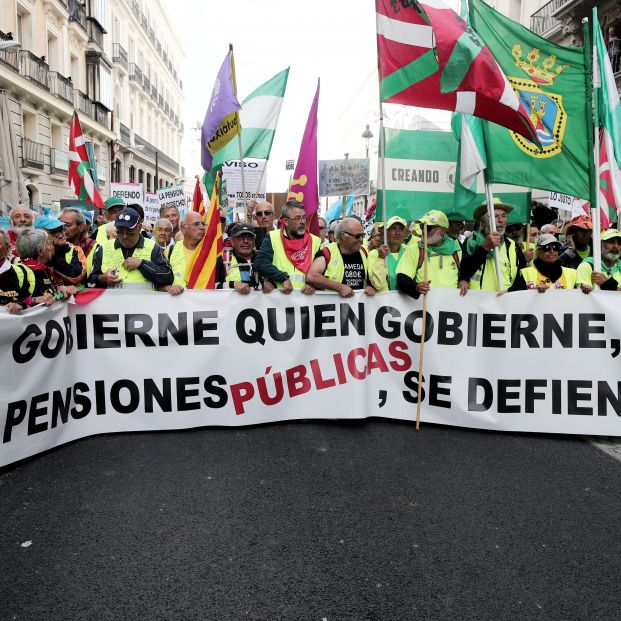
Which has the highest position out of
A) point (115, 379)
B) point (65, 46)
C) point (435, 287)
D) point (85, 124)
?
point (65, 46)

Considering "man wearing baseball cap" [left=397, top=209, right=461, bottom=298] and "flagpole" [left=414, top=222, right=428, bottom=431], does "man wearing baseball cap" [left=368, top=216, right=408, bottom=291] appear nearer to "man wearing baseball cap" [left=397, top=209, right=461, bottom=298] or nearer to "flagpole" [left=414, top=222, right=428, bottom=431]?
"man wearing baseball cap" [left=397, top=209, right=461, bottom=298]

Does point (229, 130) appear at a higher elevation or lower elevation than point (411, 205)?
higher

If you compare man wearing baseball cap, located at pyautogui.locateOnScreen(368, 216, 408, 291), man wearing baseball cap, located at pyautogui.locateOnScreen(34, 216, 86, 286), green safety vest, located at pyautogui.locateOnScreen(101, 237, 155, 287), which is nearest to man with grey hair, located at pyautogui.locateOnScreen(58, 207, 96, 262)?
man wearing baseball cap, located at pyautogui.locateOnScreen(34, 216, 86, 286)

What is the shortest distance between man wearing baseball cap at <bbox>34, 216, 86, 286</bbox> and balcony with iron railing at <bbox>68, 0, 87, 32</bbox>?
2738 centimetres

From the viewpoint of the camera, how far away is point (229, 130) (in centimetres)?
753

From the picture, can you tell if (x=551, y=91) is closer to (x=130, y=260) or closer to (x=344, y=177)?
Result: (x=130, y=260)

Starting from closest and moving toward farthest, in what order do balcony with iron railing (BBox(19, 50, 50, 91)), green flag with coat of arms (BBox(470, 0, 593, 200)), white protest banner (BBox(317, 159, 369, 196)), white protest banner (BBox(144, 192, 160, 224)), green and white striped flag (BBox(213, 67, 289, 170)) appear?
green flag with coat of arms (BBox(470, 0, 593, 200)) < green and white striped flag (BBox(213, 67, 289, 170)) < white protest banner (BBox(317, 159, 369, 196)) < white protest banner (BBox(144, 192, 160, 224)) < balcony with iron railing (BBox(19, 50, 50, 91))

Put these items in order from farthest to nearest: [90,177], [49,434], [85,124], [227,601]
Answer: [85,124], [90,177], [49,434], [227,601]

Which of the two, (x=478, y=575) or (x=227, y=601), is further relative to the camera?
(x=478, y=575)

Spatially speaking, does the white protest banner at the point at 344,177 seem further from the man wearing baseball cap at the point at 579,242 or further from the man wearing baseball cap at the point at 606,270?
the man wearing baseball cap at the point at 606,270

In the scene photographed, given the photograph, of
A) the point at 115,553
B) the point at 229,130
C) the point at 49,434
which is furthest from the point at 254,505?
the point at 229,130

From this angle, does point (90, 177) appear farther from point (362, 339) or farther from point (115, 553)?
point (115, 553)

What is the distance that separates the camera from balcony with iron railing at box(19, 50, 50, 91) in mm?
22719

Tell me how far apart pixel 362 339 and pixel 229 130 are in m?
3.56
